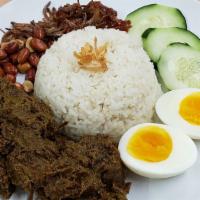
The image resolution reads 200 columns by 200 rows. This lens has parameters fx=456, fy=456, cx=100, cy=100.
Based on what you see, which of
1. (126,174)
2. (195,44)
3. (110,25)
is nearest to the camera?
(126,174)

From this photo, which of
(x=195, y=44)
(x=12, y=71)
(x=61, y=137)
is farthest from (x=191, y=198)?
(x=12, y=71)

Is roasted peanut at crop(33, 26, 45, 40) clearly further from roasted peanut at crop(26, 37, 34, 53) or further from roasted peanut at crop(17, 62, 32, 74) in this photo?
roasted peanut at crop(17, 62, 32, 74)

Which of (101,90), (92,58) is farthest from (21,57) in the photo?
(101,90)

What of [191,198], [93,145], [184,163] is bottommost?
[191,198]

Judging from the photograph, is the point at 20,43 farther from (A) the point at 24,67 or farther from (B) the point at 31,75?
(B) the point at 31,75

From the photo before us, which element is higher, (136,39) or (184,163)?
(136,39)

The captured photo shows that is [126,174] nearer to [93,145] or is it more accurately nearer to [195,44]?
[93,145]
